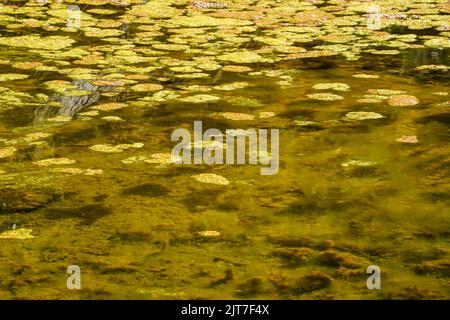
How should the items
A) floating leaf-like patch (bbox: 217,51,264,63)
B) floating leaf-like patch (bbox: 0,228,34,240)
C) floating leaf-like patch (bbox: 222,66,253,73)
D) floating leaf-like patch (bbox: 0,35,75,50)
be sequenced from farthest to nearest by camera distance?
floating leaf-like patch (bbox: 0,35,75,50) < floating leaf-like patch (bbox: 217,51,264,63) < floating leaf-like patch (bbox: 222,66,253,73) < floating leaf-like patch (bbox: 0,228,34,240)

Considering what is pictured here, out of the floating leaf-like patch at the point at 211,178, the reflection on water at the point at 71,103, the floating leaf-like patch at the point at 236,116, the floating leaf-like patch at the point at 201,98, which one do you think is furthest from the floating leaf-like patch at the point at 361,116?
the reflection on water at the point at 71,103

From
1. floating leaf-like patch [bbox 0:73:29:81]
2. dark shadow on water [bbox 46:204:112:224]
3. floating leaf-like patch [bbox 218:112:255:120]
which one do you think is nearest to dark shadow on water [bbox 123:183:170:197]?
dark shadow on water [bbox 46:204:112:224]

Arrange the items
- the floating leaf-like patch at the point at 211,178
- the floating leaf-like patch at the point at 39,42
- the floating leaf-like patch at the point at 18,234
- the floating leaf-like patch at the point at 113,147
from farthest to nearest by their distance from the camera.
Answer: the floating leaf-like patch at the point at 39,42 → the floating leaf-like patch at the point at 113,147 → the floating leaf-like patch at the point at 211,178 → the floating leaf-like patch at the point at 18,234

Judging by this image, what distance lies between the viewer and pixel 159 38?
5250mm

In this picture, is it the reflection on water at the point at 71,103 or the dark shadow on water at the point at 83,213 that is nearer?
the dark shadow on water at the point at 83,213

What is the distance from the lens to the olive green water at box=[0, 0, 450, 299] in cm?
214

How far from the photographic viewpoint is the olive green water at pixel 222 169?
2139 mm

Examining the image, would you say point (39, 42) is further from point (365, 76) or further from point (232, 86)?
point (365, 76)

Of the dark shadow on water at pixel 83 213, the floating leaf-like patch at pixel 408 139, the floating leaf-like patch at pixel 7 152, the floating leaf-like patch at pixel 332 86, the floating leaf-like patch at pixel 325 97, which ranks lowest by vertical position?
the dark shadow on water at pixel 83 213

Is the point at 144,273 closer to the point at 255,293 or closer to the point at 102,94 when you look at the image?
the point at 255,293

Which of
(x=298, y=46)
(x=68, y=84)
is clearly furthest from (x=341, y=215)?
(x=298, y=46)

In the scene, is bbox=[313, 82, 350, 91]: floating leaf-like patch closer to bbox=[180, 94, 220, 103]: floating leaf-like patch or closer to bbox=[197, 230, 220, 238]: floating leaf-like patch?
bbox=[180, 94, 220, 103]: floating leaf-like patch

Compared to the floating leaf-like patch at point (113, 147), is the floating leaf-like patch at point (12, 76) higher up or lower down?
higher up

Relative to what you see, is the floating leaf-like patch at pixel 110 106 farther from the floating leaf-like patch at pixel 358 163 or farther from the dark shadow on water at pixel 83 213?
the floating leaf-like patch at pixel 358 163
